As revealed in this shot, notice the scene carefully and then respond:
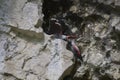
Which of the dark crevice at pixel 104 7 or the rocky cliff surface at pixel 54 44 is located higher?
the dark crevice at pixel 104 7

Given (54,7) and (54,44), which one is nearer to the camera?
(54,44)

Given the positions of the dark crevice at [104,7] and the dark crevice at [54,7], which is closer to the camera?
the dark crevice at [104,7]

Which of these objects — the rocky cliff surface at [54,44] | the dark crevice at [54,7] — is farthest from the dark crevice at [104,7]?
the dark crevice at [54,7]

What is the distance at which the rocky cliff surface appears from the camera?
1.25m

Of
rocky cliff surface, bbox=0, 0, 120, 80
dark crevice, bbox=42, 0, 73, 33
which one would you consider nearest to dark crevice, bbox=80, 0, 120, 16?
rocky cliff surface, bbox=0, 0, 120, 80

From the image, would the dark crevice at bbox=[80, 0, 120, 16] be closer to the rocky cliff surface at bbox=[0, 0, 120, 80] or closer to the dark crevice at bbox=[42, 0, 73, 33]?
the rocky cliff surface at bbox=[0, 0, 120, 80]

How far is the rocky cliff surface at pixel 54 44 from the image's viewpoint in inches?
49.1

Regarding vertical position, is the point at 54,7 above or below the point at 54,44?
above

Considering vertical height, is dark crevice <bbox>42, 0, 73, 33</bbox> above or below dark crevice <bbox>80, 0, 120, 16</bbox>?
below

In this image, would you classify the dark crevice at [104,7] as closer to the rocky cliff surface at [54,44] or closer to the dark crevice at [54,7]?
the rocky cliff surface at [54,44]

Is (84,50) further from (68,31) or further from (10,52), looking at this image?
(10,52)

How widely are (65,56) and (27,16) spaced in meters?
0.28

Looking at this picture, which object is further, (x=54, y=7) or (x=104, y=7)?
(x=54, y=7)

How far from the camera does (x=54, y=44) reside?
1.31 meters
